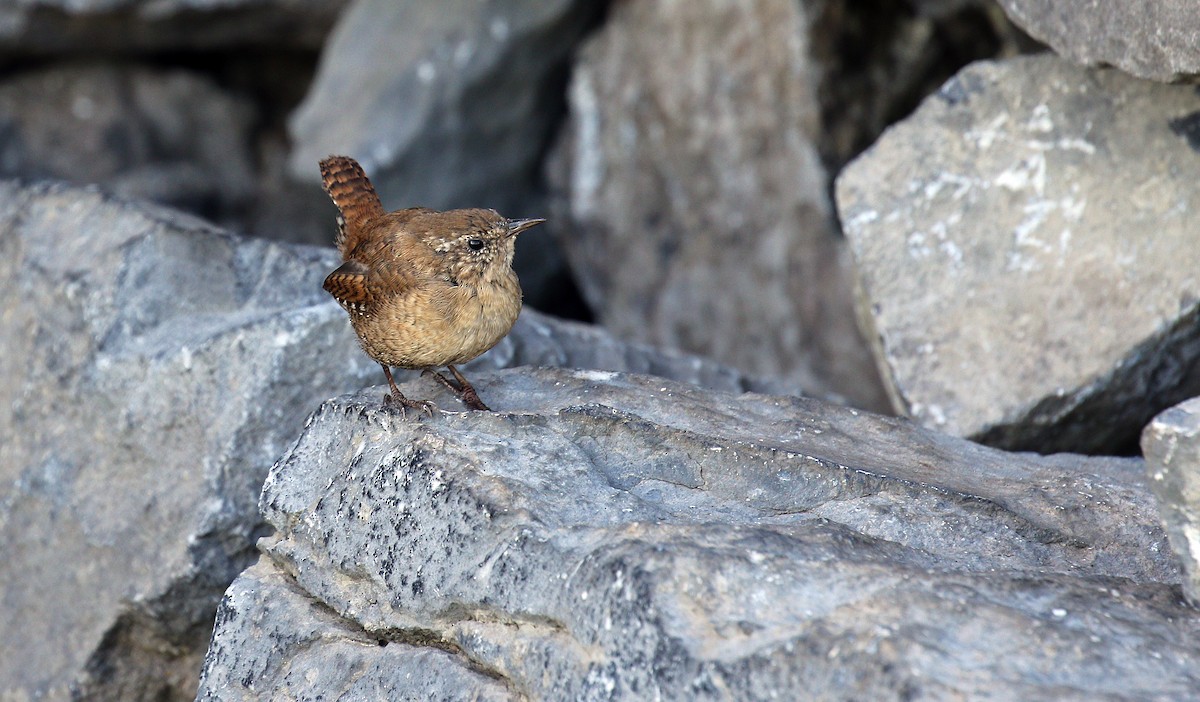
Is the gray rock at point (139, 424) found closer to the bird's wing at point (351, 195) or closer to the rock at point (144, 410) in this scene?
the rock at point (144, 410)

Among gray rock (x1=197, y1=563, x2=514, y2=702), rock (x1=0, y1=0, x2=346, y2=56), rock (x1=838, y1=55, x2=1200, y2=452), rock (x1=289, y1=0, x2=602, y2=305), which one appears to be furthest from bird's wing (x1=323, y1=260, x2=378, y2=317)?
rock (x1=0, y1=0, x2=346, y2=56)

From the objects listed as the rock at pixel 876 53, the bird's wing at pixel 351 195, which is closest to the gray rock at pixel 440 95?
the rock at pixel 876 53

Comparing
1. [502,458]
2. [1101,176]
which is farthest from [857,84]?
[502,458]

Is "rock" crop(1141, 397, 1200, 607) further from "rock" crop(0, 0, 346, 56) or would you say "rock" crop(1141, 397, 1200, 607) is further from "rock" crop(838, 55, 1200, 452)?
"rock" crop(0, 0, 346, 56)

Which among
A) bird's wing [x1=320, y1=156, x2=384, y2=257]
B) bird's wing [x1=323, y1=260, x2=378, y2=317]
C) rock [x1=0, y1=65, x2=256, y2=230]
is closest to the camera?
bird's wing [x1=323, y1=260, x2=378, y2=317]

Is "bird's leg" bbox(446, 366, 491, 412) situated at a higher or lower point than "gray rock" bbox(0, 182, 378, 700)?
higher

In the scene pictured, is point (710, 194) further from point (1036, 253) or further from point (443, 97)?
point (1036, 253)

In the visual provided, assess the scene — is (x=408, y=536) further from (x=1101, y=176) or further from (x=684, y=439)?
(x=1101, y=176)
